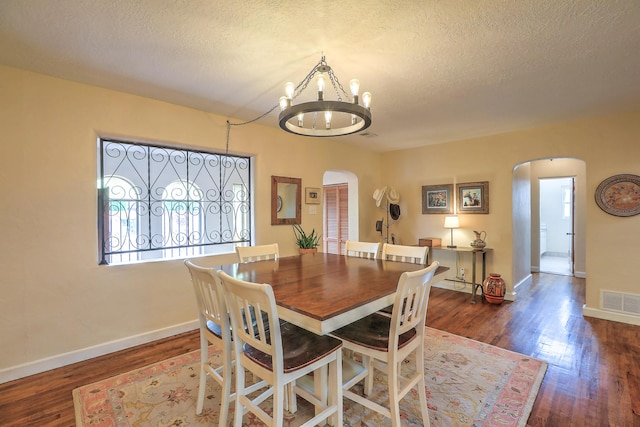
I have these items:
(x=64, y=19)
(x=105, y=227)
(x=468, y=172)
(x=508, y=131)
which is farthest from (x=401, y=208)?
(x=64, y=19)

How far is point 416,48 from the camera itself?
202cm

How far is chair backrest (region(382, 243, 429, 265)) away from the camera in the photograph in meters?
2.54

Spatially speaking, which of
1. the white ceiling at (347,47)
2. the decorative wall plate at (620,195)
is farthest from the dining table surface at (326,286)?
the decorative wall plate at (620,195)

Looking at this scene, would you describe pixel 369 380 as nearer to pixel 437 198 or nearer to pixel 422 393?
pixel 422 393

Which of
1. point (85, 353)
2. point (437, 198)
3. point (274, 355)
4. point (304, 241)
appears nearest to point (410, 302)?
point (274, 355)

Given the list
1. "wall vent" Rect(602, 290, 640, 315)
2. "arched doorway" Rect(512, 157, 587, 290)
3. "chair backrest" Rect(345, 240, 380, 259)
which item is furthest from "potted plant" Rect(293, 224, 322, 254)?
"wall vent" Rect(602, 290, 640, 315)

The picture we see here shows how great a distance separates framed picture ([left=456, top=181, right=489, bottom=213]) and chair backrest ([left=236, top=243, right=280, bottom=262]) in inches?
128

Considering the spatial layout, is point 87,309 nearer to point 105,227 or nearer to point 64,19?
point 105,227

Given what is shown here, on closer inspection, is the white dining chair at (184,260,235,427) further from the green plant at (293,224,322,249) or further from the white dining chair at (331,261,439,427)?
the green plant at (293,224,322,249)

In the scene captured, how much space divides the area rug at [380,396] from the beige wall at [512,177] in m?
1.99

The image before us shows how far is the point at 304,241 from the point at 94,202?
240 centimetres

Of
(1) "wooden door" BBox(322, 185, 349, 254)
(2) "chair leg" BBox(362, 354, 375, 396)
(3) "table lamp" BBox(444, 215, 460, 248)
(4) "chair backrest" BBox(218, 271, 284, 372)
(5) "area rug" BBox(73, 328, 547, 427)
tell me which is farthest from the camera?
(1) "wooden door" BBox(322, 185, 349, 254)

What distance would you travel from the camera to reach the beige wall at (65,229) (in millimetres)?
2271

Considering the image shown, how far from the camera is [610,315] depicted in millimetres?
3398
